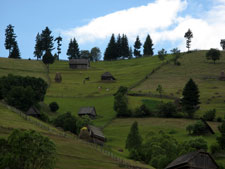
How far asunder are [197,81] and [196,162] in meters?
105

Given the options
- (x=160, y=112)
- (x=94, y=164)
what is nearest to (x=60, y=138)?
(x=94, y=164)

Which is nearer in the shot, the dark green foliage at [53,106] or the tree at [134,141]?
the tree at [134,141]

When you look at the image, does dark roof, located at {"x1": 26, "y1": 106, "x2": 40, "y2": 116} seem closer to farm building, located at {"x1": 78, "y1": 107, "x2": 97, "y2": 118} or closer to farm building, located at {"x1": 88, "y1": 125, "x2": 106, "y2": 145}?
farm building, located at {"x1": 78, "y1": 107, "x2": 97, "y2": 118}

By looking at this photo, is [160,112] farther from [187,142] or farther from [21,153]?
[21,153]

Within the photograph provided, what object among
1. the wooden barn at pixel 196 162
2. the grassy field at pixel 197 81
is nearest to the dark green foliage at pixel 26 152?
the wooden barn at pixel 196 162

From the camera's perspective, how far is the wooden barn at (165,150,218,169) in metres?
61.8

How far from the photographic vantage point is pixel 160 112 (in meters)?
123

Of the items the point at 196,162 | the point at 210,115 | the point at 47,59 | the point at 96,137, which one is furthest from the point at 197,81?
the point at 196,162

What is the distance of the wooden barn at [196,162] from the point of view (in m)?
61.8

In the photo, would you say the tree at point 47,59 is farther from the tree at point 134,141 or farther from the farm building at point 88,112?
the tree at point 134,141

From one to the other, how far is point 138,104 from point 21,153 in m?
80.3

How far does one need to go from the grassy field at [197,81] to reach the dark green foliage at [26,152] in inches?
2899

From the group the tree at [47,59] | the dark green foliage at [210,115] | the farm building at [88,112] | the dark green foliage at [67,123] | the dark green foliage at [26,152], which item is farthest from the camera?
the tree at [47,59]

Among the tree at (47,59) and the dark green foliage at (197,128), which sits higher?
the tree at (47,59)
